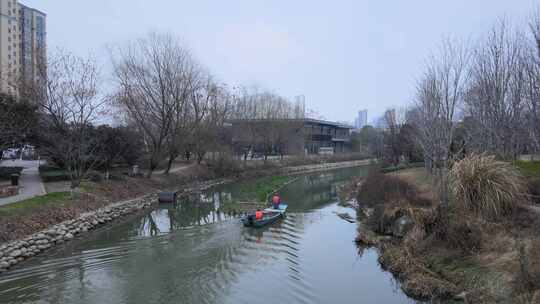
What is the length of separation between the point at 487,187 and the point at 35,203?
16737mm

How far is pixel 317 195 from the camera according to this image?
2680cm

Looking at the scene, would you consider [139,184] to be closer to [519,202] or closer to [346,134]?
[519,202]

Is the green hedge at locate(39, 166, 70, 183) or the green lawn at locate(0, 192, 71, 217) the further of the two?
the green hedge at locate(39, 166, 70, 183)

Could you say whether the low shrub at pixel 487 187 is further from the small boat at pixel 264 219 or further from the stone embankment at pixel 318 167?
the stone embankment at pixel 318 167

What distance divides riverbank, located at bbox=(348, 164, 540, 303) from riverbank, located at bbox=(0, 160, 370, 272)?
37.4ft

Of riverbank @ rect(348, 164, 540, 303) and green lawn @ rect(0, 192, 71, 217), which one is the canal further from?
green lawn @ rect(0, 192, 71, 217)

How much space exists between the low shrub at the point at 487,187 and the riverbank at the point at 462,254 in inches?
12.2

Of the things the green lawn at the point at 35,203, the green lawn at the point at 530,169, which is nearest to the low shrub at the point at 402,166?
the green lawn at the point at 530,169

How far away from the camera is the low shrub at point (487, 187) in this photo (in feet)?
33.4

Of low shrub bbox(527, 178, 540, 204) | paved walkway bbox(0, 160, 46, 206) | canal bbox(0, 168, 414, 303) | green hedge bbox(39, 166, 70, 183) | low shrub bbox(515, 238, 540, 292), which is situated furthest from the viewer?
green hedge bbox(39, 166, 70, 183)

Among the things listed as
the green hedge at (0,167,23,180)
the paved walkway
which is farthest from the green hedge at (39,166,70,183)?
the green hedge at (0,167,23,180)

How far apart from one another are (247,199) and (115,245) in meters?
11.3

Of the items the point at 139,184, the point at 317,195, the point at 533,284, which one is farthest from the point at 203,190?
the point at 533,284

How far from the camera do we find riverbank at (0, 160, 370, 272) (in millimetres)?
12031
